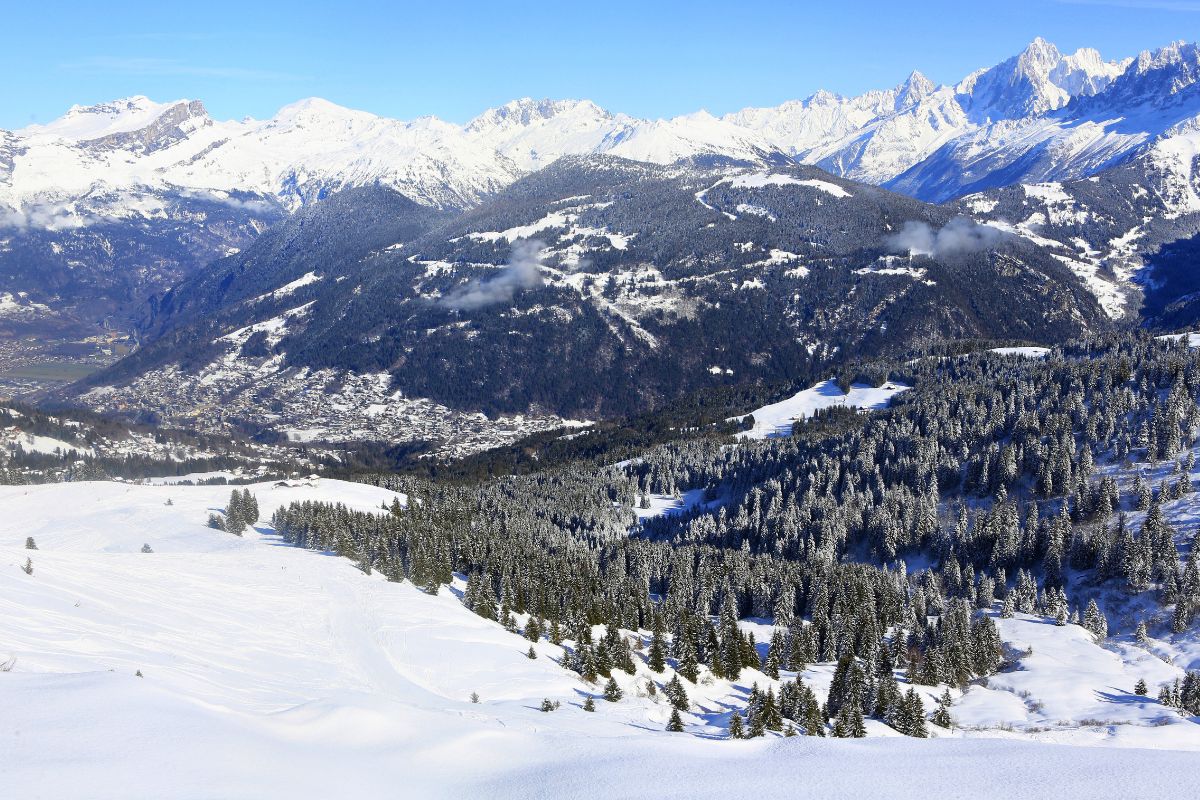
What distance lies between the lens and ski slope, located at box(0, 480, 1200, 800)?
84.0 ft

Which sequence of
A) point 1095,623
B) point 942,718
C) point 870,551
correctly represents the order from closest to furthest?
1. point 942,718
2. point 1095,623
3. point 870,551

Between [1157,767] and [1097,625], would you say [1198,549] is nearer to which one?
[1097,625]

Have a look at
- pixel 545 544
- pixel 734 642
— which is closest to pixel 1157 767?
pixel 734 642

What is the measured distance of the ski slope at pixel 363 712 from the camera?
25609mm

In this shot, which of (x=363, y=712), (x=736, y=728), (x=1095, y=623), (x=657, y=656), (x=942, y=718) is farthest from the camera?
(x=1095, y=623)

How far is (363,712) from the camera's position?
1363 inches

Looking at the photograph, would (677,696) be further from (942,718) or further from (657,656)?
(942,718)

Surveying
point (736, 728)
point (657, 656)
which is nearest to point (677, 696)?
point (657, 656)

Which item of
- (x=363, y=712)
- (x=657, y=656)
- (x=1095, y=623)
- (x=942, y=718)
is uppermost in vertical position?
(x=363, y=712)

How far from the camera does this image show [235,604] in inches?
2963

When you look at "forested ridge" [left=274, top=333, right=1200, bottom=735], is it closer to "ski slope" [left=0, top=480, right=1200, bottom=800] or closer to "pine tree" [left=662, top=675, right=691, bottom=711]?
"ski slope" [left=0, top=480, right=1200, bottom=800]

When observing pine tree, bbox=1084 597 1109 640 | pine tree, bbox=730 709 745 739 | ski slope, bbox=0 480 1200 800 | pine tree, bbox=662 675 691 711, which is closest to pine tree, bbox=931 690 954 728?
ski slope, bbox=0 480 1200 800

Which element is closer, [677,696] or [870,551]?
[677,696]

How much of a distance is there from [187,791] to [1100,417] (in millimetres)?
187437
